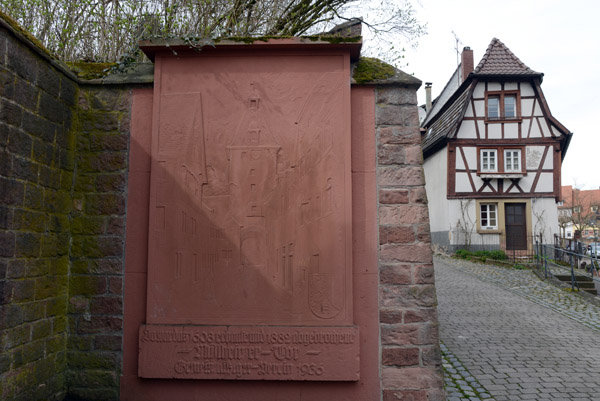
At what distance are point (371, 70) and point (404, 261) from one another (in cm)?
165

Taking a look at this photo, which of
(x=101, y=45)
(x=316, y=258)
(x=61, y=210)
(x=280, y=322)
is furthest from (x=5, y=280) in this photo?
(x=101, y=45)

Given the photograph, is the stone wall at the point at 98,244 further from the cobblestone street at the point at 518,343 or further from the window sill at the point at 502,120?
the window sill at the point at 502,120

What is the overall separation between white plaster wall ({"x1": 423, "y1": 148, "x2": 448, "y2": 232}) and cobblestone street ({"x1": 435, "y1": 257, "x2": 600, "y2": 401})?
929cm

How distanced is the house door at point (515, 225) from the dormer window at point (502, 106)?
13.0 ft

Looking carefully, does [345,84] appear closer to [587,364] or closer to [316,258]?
[316,258]

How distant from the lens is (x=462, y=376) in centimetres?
505

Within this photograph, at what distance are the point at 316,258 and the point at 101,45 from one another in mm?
4552

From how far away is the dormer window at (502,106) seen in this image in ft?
66.6

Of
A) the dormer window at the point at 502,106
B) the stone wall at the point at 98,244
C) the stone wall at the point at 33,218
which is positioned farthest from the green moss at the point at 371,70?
the dormer window at the point at 502,106

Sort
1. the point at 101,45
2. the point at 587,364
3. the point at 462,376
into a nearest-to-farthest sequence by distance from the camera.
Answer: the point at 462,376 → the point at 587,364 → the point at 101,45

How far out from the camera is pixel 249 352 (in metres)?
3.63

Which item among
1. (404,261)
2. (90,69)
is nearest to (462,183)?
(404,261)

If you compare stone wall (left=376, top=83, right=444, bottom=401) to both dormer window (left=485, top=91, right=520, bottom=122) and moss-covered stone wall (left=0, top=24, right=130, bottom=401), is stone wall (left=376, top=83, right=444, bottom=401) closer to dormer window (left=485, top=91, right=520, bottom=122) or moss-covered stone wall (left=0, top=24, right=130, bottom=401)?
moss-covered stone wall (left=0, top=24, right=130, bottom=401)

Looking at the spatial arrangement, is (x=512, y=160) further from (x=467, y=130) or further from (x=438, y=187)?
(x=438, y=187)
